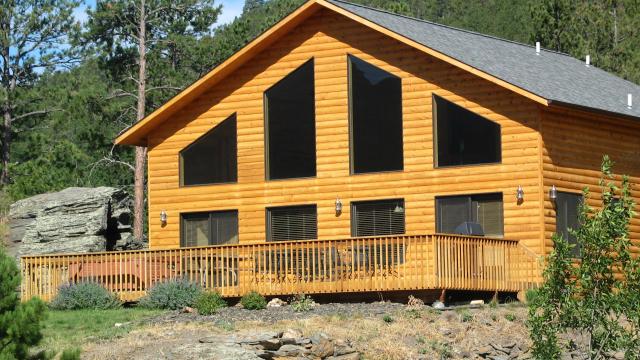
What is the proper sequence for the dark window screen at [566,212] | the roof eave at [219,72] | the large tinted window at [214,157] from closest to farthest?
the dark window screen at [566,212]
the roof eave at [219,72]
the large tinted window at [214,157]

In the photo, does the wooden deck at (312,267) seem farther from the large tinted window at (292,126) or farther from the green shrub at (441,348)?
the large tinted window at (292,126)

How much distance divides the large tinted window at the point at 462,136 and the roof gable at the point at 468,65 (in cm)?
115

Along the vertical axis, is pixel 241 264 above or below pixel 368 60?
below

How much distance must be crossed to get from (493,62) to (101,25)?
22.4 metres

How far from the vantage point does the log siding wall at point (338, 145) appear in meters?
29.8

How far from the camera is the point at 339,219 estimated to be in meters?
31.6

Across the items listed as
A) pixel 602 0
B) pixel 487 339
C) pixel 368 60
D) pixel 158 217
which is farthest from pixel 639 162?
pixel 602 0

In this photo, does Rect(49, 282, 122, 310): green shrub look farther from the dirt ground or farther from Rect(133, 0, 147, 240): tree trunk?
Rect(133, 0, 147, 240): tree trunk

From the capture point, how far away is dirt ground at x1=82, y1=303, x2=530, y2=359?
22875 mm

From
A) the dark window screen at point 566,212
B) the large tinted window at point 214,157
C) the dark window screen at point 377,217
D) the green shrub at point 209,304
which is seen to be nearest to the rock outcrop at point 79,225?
the large tinted window at point 214,157

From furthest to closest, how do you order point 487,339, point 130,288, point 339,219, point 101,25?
point 101,25
point 339,219
point 130,288
point 487,339

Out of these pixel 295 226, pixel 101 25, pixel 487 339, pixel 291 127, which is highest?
pixel 101 25

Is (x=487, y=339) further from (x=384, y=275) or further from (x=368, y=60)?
(x=368, y=60)

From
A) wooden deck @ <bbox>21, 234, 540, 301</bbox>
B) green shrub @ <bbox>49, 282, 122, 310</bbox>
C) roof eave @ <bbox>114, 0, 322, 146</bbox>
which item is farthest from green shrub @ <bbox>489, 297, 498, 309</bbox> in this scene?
roof eave @ <bbox>114, 0, 322, 146</bbox>
